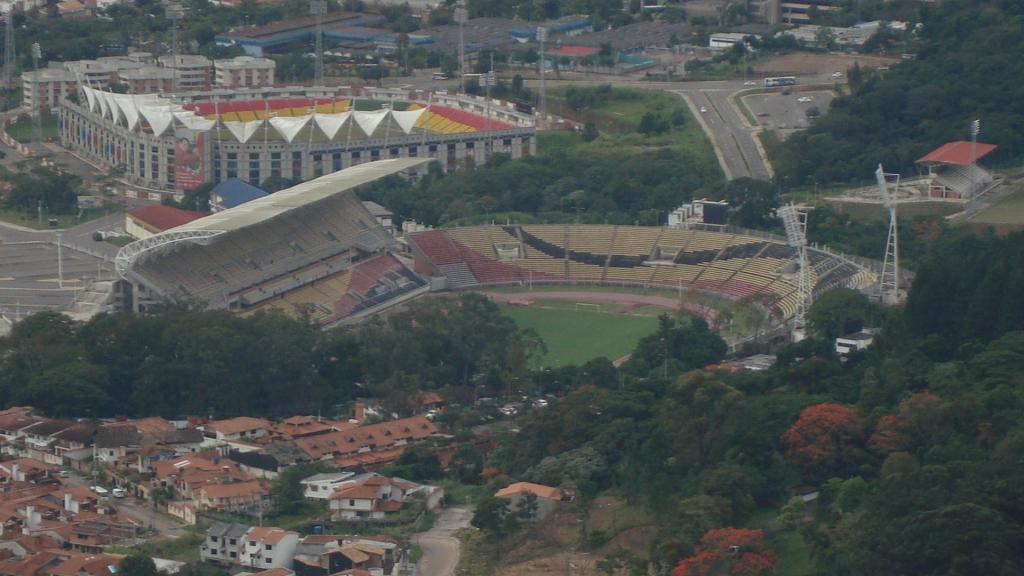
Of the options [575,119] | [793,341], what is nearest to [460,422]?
[793,341]

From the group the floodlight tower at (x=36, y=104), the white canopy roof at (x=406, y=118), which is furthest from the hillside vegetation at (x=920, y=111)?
the floodlight tower at (x=36, y=104)

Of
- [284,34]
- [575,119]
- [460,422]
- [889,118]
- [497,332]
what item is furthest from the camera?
[284,34]

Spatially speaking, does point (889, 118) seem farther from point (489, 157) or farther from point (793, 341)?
point (793, 341)

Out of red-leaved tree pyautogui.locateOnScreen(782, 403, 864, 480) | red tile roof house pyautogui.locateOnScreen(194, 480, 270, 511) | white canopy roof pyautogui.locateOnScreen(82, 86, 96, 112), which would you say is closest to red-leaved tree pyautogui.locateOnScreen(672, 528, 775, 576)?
red-leaved tree pyautogui.locateOnScreen(782, 403, 864, 480)

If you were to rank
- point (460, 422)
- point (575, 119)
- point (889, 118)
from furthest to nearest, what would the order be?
point (575, 119)
point (889, 118)
point (460, 422)

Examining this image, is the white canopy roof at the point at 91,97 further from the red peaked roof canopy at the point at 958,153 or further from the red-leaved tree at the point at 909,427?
the red-leaved tree at the point at 909,427

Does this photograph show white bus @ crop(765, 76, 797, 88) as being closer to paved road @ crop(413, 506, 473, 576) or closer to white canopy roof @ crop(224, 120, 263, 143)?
white canopy roof @ crop(224, 120, 263, 143)
